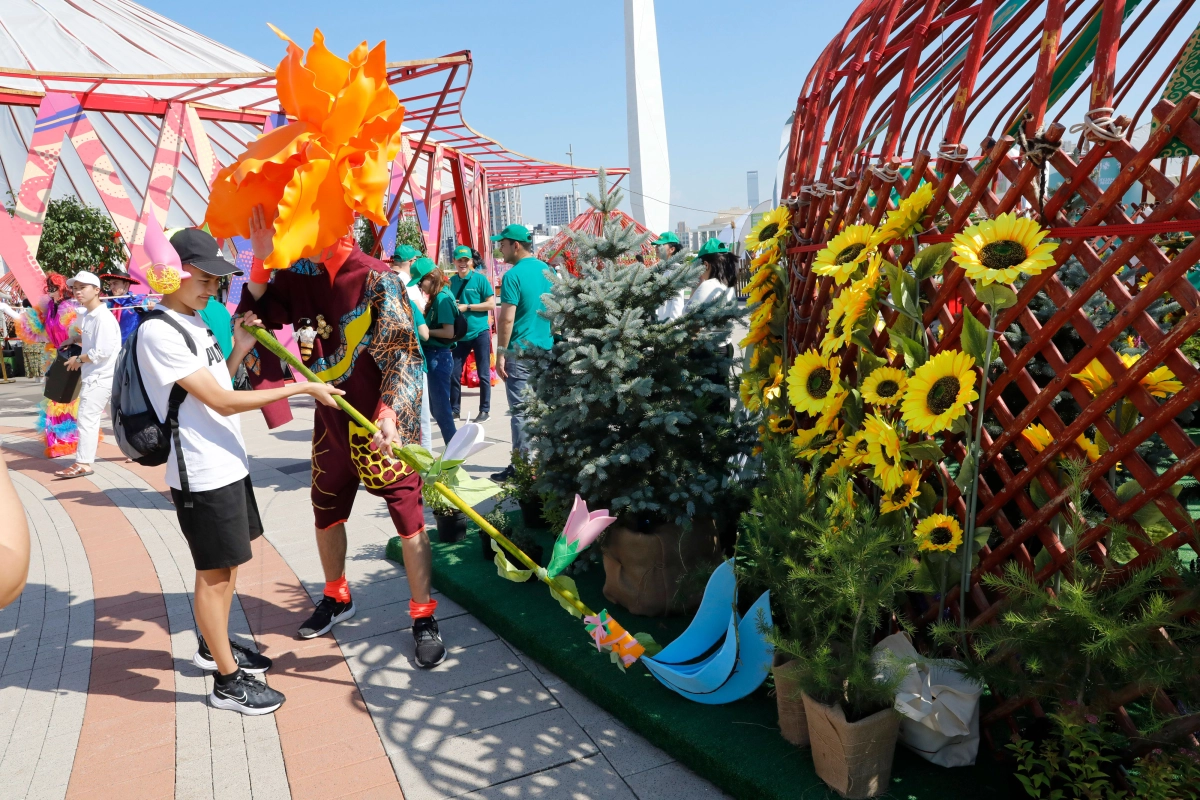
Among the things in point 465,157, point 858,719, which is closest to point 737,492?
point 858,719

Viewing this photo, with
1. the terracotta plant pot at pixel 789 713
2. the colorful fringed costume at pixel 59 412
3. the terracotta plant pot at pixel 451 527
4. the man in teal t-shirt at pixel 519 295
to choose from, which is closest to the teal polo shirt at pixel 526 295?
the man in teal t-shirt at pixel 519 295

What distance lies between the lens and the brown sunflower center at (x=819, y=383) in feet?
→ 7.04

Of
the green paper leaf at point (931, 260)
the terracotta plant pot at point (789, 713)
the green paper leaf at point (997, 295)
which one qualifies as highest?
the green paper leaf at point (931, 260)

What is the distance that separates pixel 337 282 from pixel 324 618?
1.46 metres

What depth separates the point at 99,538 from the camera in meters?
4.79

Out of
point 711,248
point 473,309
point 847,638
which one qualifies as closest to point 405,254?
point 473,309

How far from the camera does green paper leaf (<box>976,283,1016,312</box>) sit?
1.59 m

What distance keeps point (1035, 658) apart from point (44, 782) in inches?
111

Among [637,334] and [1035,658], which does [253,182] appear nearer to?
[637,334]

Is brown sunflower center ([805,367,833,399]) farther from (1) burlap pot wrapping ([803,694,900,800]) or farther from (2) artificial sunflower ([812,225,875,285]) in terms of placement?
(1) burlap pot wrapping ([803,694,900,800])

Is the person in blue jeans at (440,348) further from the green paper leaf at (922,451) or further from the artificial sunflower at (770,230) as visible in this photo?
the green paper leaf at (922,451)

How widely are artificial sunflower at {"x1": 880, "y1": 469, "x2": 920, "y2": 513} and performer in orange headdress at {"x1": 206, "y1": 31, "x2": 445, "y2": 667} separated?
62.7 inches

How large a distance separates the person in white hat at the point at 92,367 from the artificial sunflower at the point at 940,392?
6.87 meters

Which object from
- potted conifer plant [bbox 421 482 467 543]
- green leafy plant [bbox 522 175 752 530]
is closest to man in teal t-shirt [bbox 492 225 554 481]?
potted conifer plant [bbox 421 482 467 543]
